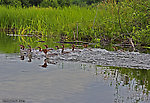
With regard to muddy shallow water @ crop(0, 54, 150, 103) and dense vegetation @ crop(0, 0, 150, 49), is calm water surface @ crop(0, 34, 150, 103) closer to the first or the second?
muddy shallow water @ crop(0, 54, 150, 103)

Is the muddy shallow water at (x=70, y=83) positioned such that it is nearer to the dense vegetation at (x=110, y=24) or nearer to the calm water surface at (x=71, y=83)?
the calm water surface at (x=71, y=83)

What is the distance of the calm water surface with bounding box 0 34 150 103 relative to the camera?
466 cm

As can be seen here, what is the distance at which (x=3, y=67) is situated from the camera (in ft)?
22.6

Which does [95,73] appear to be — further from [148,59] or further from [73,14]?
[73,14]

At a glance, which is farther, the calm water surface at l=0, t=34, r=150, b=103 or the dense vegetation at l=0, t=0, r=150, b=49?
the dense vegetation at l=0, t=0, r=150, b=49

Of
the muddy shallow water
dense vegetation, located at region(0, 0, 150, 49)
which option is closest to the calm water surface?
the muddy shallow water

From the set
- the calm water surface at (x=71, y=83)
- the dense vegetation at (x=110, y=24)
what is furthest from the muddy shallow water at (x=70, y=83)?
the dense vegetation at (x=110, y=24)

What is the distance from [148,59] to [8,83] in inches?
159

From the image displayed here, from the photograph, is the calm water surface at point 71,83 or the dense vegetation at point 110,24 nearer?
the calm water surface at point 71,83

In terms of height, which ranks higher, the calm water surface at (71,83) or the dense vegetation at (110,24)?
the dense vegetation at (110,24)

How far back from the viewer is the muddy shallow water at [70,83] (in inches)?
184

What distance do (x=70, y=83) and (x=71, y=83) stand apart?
18 millimetres

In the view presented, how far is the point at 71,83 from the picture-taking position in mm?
5508

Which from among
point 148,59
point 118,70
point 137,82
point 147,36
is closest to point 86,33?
point 147,36
